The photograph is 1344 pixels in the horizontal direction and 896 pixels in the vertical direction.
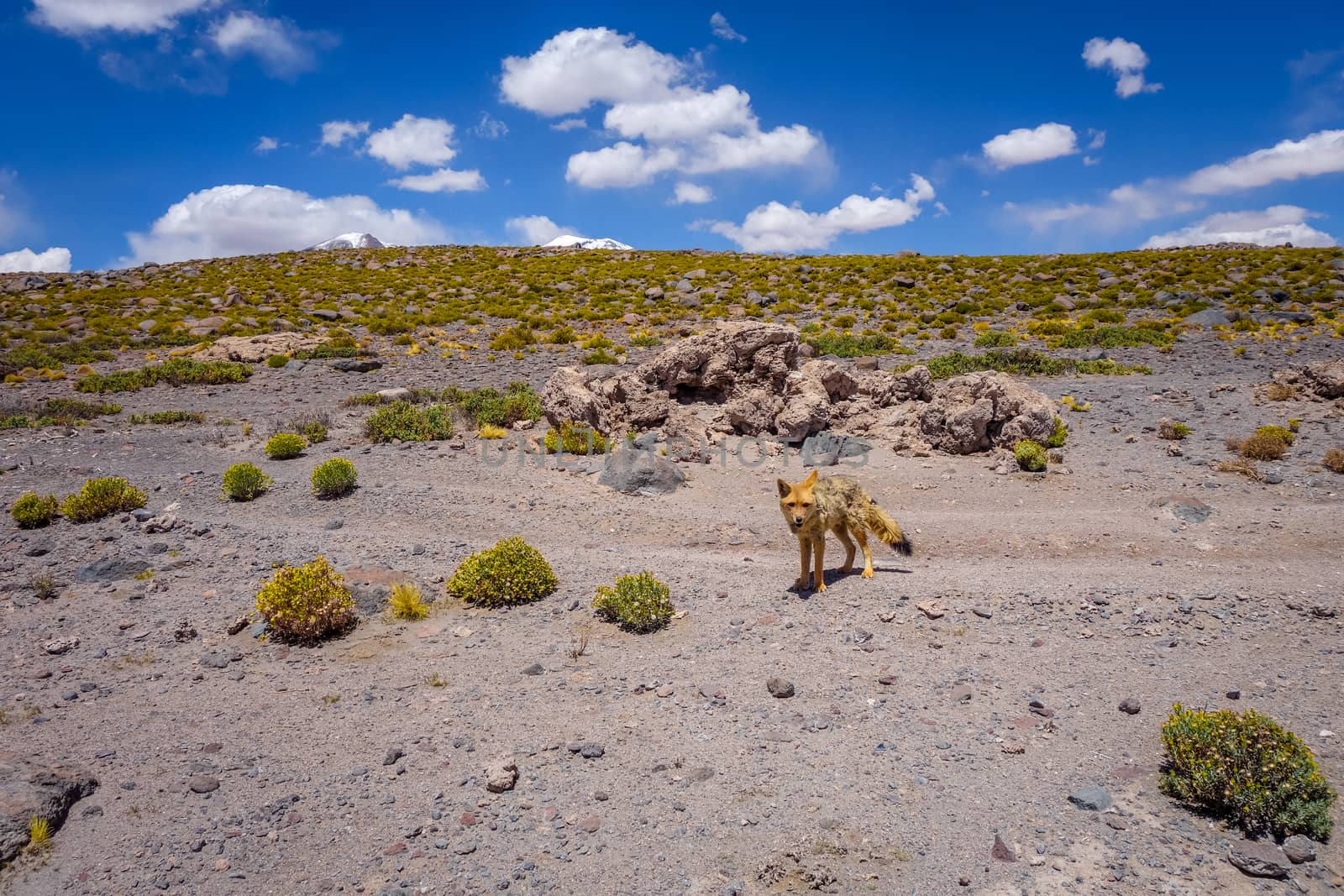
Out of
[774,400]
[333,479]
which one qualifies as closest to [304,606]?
[333,479]

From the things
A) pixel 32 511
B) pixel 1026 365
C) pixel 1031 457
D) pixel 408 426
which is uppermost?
pixel 1026 365

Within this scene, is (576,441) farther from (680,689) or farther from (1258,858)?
(1258,858)

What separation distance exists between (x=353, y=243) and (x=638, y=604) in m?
72.9

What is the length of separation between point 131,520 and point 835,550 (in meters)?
10.7

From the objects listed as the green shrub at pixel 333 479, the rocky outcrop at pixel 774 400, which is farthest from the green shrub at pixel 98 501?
the rocky outcrop at pixel 774 400

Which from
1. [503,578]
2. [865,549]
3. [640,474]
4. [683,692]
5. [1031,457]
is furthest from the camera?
[1031,457]

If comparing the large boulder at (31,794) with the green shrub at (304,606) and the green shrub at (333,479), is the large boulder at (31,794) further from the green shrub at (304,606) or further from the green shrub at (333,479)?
the green shrub at (333,479)

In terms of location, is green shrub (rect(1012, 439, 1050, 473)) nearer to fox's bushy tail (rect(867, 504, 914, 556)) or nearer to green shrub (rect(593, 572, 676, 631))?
fox's bushy tail (rect(867, 504, 914, 556))

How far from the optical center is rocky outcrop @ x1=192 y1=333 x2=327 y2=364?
1018 inches

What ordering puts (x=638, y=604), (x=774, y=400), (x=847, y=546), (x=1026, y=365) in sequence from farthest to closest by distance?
(x=1026, y=365)
(x=774, y=400)
(x=847, y=546)
(x=638, y=604)

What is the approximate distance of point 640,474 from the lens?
11977 millimetres

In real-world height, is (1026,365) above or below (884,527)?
above

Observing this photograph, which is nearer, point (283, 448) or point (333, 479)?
point (333, 479)

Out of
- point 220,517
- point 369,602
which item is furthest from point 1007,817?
point 220,517
